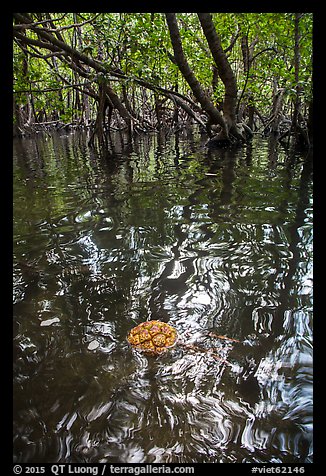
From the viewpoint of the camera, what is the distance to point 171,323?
2016 mm

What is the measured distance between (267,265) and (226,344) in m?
0.99

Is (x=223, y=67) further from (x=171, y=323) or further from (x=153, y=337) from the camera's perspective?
(x=153, y=337)

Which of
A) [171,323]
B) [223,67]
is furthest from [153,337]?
[223,67]

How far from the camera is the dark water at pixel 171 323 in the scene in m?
1.33

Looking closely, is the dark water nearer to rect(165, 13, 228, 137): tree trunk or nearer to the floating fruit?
the floating fruit

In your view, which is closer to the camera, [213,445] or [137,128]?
[213,445]

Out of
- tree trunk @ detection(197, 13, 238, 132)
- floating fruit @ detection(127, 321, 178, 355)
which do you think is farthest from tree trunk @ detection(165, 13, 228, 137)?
floating fruit @ detection(127, 321, 178, 355)

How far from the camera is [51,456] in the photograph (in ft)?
4.15

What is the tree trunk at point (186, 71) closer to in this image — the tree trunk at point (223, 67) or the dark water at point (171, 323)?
the tree trunk at point (223, 67)

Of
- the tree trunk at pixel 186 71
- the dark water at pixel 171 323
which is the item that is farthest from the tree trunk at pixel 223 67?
the dark water at pixel 171 323

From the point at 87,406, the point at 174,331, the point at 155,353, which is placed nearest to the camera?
the point at 87,406
